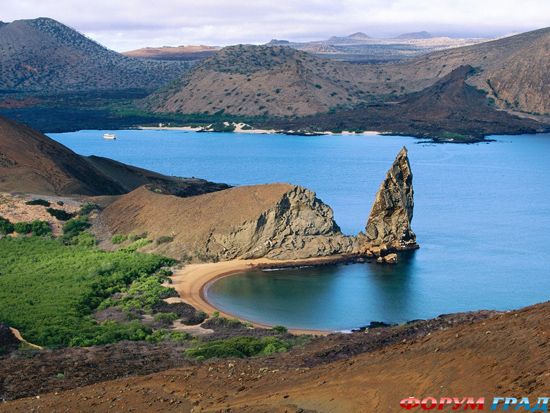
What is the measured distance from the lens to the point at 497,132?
146 metres

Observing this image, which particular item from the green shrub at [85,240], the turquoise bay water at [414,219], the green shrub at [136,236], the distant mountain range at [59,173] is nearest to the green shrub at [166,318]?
the turquoise bay water at [414,219]

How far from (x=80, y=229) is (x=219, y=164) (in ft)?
171

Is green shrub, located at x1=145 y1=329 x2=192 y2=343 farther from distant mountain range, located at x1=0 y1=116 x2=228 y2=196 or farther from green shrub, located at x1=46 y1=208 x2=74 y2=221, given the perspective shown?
distant mountain range, located at x1=0 y1=116 x2=228 y2=196

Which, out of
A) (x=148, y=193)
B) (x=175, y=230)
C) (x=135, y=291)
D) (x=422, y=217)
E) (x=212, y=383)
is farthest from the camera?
(x=422, y=217)

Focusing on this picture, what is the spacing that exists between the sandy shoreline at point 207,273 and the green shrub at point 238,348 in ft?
23.3

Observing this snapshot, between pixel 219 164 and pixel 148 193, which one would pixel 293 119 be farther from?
pixel 148 193

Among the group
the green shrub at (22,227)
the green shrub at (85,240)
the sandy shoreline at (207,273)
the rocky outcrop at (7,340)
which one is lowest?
the sandy shoreline at (207,273)

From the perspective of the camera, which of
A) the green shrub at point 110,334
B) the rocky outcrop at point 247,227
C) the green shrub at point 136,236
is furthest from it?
the green shrub at point 136,236

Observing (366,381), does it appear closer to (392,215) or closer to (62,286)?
(62,286)

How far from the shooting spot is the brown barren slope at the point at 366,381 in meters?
19.4

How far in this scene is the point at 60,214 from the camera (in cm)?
5772

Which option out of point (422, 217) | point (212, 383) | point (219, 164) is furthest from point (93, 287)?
point (219, 164)

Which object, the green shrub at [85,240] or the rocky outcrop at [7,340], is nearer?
the rocky outcrop at [7,340]

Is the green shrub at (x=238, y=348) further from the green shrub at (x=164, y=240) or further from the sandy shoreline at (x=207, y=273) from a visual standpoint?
the green shrub at (x=164, y=240)
